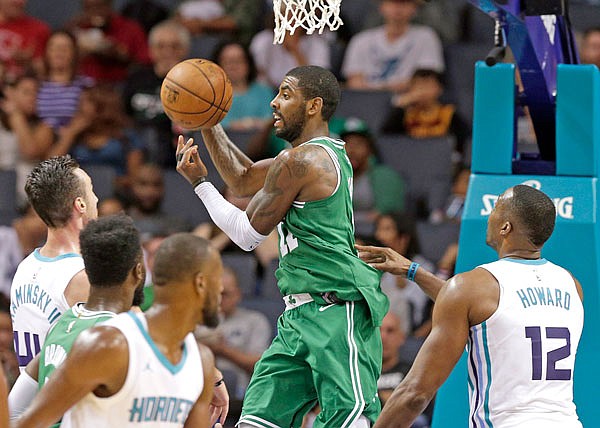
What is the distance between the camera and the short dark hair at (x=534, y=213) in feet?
15.7

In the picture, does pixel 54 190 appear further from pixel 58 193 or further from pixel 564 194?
pixel 564 194

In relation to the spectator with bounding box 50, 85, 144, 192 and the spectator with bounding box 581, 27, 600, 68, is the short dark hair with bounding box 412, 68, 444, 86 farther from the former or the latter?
the spectator with bounding box 50, 85, 144, 192

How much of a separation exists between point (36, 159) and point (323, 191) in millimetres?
5462

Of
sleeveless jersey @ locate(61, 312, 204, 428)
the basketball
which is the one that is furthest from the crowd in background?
sleeveless jersey @ locate(61, 312, 204, 428)

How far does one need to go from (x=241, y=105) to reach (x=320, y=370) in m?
5.35

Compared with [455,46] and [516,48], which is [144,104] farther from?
[516,48]

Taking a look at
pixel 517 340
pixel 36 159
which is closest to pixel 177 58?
pixel 36 159

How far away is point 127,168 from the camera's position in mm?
10141

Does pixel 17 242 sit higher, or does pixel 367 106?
pixel 367 106

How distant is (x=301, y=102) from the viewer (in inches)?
211

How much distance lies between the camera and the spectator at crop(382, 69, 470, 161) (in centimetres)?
986

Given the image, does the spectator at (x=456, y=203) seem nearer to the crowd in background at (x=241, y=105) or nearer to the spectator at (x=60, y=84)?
the crowd in background at (x=241, y=105)

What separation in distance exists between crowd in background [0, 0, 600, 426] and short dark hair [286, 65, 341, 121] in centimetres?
336

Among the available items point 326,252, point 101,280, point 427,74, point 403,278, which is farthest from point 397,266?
point 427,74
